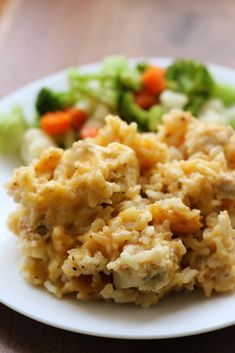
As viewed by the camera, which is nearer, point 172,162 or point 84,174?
point 84,174

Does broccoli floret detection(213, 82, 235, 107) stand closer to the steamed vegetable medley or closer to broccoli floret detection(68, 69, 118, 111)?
the steamed vegetable medley

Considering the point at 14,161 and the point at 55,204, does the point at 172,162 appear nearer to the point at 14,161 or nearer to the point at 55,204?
the point at 55,204

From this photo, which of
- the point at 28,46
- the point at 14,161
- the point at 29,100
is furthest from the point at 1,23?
the point at 14,161

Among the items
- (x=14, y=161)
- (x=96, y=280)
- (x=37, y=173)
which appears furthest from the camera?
(x=14, y=161)

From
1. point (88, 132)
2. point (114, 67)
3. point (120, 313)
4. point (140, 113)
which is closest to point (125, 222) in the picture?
point (120, 313)

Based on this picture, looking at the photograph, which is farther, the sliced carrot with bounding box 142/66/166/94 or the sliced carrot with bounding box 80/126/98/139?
the sliced carrot with bounding box 142/66/166/94

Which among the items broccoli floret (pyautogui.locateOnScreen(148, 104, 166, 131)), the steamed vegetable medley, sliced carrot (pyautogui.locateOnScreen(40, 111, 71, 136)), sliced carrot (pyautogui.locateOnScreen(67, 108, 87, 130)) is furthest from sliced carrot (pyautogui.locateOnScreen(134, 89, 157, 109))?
sliced carrot (pyautogui.locateOnScreen(40, 111, 71, 136))
